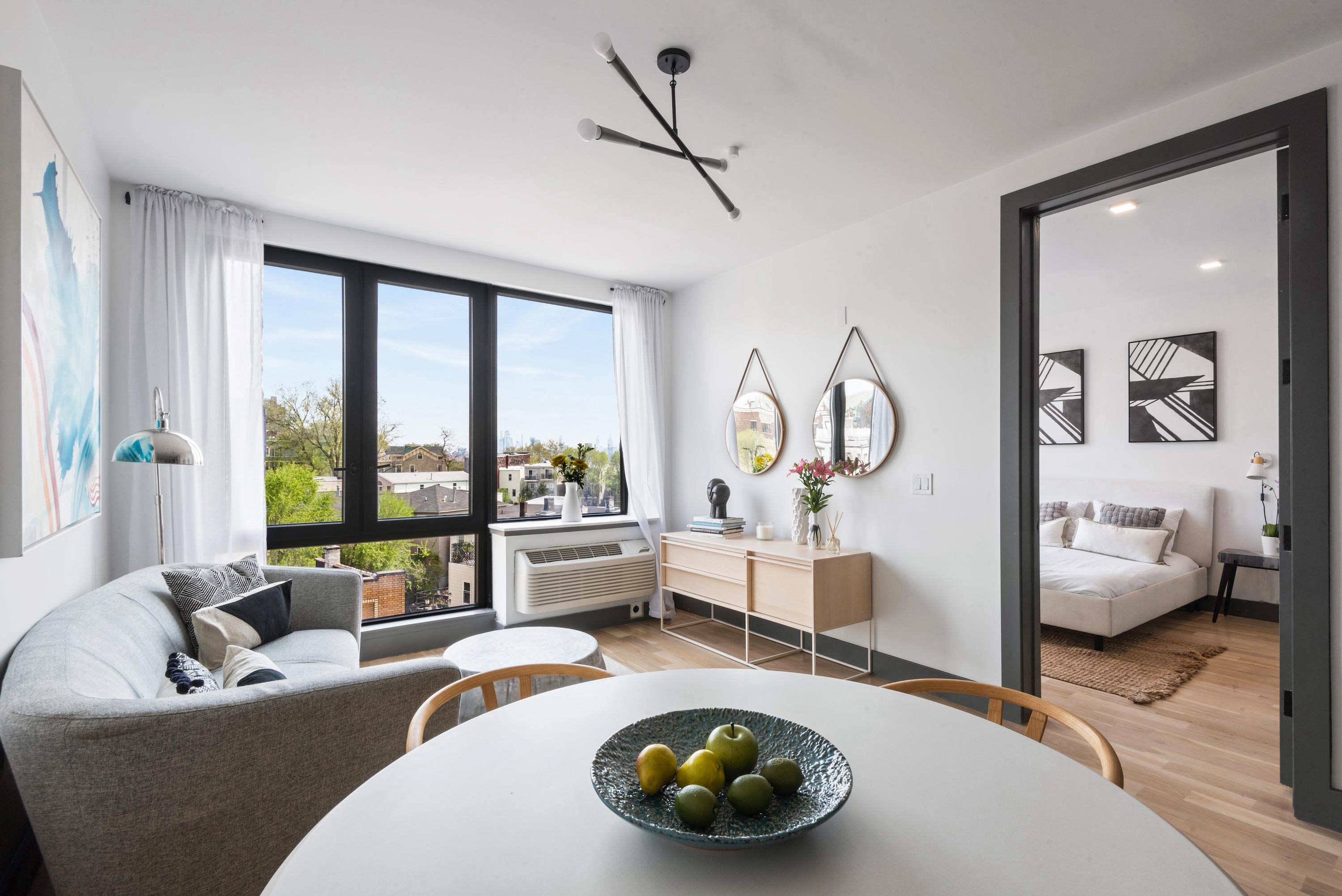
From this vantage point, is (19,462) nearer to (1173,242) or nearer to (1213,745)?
(1213,745)

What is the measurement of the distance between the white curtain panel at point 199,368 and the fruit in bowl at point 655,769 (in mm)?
3176

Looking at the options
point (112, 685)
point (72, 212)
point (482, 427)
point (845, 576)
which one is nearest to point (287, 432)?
point (482, 427)

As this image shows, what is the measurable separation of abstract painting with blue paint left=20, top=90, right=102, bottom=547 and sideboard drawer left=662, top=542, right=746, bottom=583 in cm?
292

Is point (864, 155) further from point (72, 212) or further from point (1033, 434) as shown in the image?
point (72, 212)

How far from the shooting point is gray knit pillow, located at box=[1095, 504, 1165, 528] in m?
4.95

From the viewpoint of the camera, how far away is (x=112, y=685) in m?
1.59

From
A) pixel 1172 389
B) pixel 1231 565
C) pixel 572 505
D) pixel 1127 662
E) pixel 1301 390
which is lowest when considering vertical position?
pixel 1127 662

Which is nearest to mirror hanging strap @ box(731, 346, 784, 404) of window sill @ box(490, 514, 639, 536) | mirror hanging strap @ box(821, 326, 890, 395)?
mirror hanging strap @ box(821, 326, 890, 395)

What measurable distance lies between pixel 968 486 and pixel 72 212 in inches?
145

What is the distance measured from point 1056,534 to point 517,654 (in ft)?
15.5

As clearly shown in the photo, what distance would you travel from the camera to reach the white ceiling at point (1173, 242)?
3.09 meters

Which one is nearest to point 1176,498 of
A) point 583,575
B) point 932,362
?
point 932,362

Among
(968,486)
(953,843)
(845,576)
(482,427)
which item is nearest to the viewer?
(953,843)

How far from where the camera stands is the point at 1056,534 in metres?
5.34
